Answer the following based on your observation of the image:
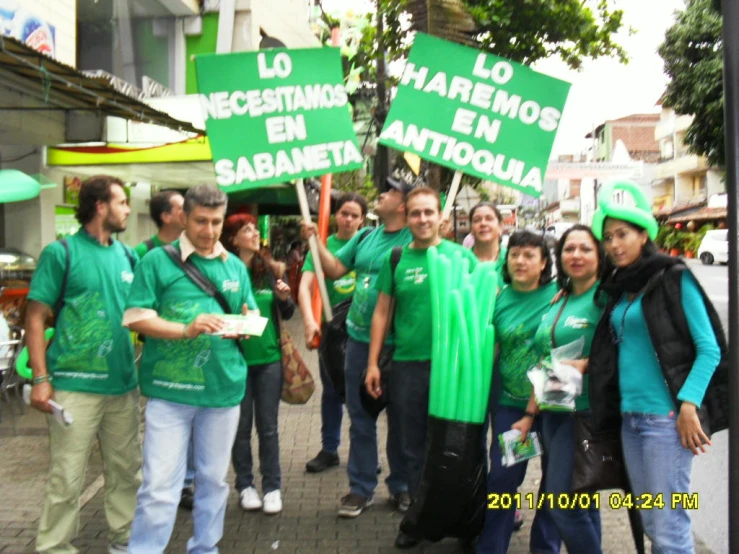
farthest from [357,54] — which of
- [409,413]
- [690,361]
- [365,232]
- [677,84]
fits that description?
[690,361]

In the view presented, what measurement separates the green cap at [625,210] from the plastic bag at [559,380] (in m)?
0.52

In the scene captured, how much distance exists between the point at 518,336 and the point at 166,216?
94.1 inches

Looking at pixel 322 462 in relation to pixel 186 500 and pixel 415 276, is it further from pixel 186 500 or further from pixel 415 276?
pixel 415 276

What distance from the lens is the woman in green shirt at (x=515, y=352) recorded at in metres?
3.86

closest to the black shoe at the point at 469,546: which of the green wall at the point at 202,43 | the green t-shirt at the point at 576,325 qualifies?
the green t-shirt at the point at 576,325

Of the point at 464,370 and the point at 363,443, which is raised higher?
the point at 464,370

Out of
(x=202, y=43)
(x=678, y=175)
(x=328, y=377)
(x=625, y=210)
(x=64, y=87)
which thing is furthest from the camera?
(x=678, y=175)

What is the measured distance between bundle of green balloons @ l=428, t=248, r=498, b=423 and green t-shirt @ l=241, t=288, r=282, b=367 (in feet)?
4.01

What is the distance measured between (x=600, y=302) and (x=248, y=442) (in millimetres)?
2459

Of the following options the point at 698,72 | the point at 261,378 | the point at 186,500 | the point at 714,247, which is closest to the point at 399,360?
the point at 261,378

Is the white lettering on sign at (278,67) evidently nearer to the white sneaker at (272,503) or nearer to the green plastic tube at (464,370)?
the green plastic tube at (464,370)

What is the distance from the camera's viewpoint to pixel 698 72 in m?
18.0

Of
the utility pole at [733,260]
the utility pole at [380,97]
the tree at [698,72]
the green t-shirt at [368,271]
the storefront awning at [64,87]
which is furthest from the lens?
the tree at [698,72]

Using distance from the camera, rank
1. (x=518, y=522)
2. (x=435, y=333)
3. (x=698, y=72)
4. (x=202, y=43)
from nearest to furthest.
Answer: (x=435, y=333), (x=518, y=522), (x=202, y=43), (x=698, y=72)
